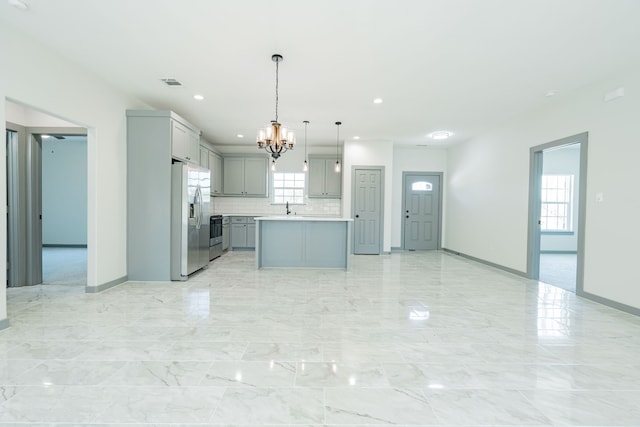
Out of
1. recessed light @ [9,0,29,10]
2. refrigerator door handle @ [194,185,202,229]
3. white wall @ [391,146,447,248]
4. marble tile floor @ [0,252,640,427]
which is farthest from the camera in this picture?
white wall @ [391,146,447,248]

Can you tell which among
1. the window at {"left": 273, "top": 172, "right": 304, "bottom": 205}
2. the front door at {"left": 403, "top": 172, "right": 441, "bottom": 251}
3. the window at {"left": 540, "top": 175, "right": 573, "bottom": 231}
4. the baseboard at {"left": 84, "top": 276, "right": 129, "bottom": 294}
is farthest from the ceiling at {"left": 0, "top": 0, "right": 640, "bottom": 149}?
the window at {"left": 540, "top": 175, "right": 573, "bottom": 231}

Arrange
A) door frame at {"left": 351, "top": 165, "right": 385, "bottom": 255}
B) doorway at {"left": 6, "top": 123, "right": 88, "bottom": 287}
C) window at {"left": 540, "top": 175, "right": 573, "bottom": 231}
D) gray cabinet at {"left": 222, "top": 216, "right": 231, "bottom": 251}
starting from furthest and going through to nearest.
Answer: window at {"left": 540, "top": 175, "right": 573, "bottom": 231}, gray cabinet at {"left": 222, "top": 216, "right": 231, "bottom": 251}, door frame at {"left": 351, "top": 165, "right": 385, "bottom": 255}, doorway at {"left": 6, "top": 123, "right": 88, "bottom": 287}

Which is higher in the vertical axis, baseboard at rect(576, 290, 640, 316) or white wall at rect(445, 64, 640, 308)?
white wall at rect(445, 64, 640, 308)

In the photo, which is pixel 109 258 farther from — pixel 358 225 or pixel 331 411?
pixel 358 225

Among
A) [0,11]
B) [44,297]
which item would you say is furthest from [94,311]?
[0,11]

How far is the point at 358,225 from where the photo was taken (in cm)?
753

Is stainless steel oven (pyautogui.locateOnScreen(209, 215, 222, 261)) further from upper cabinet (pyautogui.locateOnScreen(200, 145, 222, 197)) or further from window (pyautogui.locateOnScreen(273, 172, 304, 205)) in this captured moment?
window (pyautogui.locateOnScreen(273, 172, 304, 205))

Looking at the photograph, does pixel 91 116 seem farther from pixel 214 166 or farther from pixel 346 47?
pixel 214 166

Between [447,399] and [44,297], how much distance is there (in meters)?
4.57

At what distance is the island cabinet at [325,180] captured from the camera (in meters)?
8.02

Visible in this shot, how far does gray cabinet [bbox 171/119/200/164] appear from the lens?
15.1 feet

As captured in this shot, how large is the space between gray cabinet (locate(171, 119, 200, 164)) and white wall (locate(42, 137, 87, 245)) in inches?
187

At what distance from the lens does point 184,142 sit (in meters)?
4.96

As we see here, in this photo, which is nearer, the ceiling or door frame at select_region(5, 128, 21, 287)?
the ceiling
